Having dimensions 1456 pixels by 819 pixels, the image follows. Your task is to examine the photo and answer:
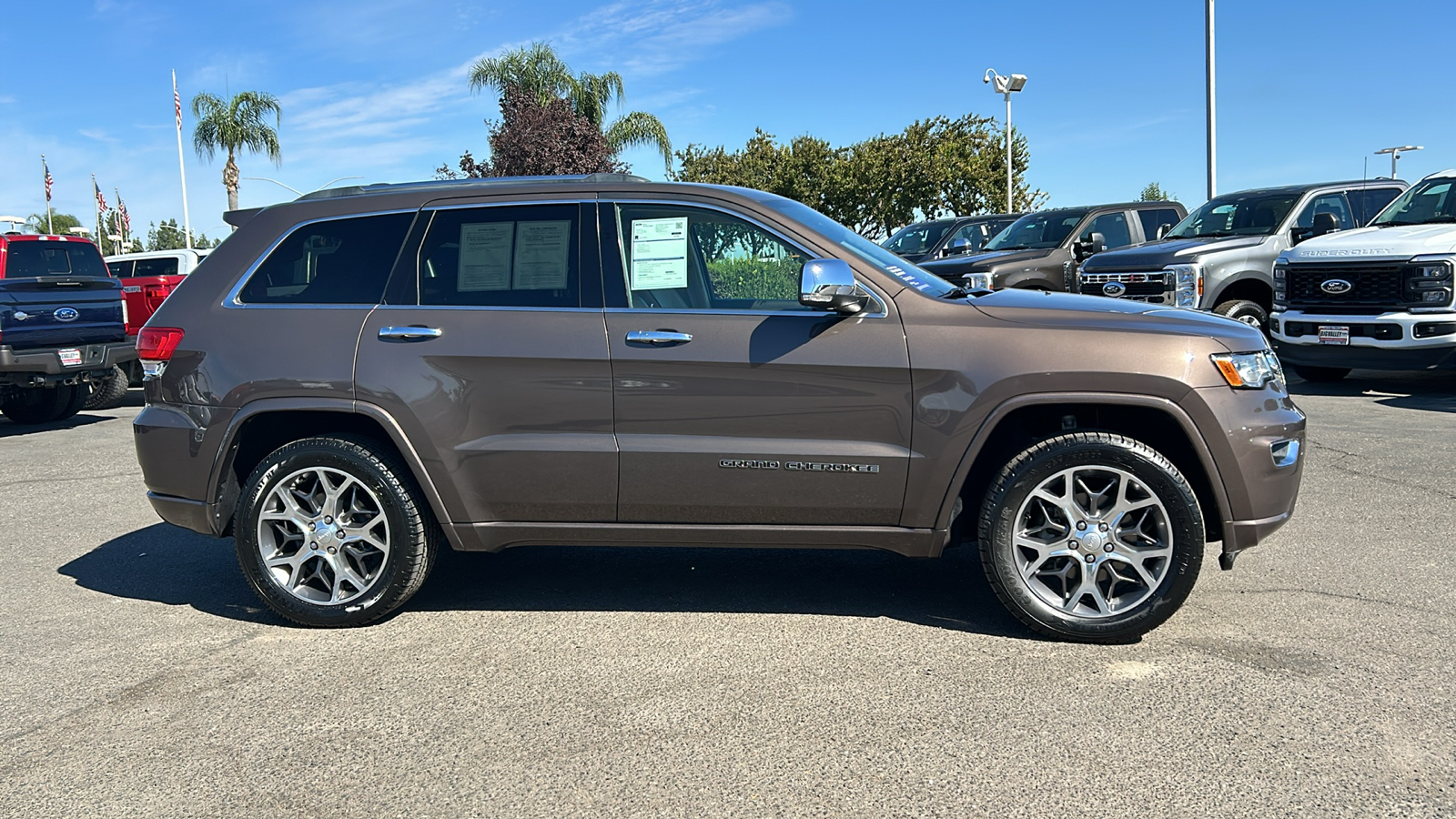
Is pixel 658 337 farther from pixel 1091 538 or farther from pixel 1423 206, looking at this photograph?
pixel 1423 206

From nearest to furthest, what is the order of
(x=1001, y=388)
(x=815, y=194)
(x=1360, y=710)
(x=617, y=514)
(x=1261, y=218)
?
1. (x=1360, y=710)
2. (x=1001, y=388)
3. (x=617, y=514)
4. (x=1261, y=218)
5. (x=815, y=194)

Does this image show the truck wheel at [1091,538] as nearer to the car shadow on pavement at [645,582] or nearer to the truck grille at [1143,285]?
the car shadow on pavement at [645,582]

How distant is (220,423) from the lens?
4.58 meters

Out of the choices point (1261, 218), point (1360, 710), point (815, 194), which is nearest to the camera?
point (1360, 710)

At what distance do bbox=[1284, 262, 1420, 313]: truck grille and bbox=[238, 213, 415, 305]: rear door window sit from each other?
361 inches

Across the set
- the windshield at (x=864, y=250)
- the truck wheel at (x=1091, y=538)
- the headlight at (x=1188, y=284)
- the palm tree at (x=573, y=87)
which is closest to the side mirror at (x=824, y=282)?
the windshield at (x=864, y=250)

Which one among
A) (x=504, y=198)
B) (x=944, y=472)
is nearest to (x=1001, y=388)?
(x=944, y=472)

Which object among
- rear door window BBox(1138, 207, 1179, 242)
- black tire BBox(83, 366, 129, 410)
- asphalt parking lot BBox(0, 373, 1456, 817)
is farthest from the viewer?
rear door window BBox(1138, 207, 1179, 242)

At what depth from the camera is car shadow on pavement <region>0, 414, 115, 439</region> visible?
1129 cm

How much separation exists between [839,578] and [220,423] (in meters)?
2.77

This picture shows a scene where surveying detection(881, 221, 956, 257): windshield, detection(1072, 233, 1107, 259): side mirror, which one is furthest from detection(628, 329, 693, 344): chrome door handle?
detection(881, 221, 956, 257): windshield

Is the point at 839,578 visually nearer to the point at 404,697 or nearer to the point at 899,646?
the point at 899,646

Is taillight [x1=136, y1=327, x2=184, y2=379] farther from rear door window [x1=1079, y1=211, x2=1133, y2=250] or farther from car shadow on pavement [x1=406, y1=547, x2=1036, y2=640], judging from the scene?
rear door window [x1=1079, y1=211, x2=1133, y2=250]

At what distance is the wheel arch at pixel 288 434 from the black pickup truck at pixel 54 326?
719 cm
